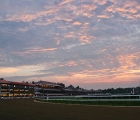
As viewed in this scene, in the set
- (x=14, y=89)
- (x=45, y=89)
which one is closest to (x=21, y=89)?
(x=14, y=89)

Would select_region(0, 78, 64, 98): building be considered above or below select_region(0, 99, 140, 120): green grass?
above

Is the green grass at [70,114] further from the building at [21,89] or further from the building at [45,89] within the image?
the building at [45,89]

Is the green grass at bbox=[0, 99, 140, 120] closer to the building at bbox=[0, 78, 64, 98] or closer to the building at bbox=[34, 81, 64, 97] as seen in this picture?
the building at bbox=[0, 78, 64, 98]

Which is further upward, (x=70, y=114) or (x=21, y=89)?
(x=21, y=89)

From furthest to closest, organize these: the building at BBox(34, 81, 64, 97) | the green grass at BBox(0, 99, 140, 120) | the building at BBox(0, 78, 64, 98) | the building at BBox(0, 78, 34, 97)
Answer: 1. the building at BBox(34, 81, 64, 97)
2. the building at BBox(0, 78, 64, 98)
3. the building at BBox(0, 78, 34, 97)
4. the green grass at BBox(0, 99, 140, 120)

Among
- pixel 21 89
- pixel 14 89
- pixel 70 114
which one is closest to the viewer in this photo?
pixel 70 114

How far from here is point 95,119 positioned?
17453 mm

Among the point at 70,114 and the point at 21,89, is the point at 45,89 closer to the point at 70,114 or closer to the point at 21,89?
the point at 21,89

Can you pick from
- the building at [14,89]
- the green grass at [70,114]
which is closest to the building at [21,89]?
the building at [14,89]

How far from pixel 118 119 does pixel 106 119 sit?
853 mm

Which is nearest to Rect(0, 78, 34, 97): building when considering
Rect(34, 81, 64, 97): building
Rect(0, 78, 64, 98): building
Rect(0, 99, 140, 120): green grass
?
Rect(0, 78, 64, 98): building

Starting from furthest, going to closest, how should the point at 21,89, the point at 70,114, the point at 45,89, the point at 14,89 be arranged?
1. the point at 45,89
2. the point at 21,89
3. the point at 14,89
4. the point at 70,114

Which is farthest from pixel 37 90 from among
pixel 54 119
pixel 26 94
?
pixel 54 119

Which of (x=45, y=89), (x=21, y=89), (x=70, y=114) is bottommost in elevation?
(x=70, y=114)
